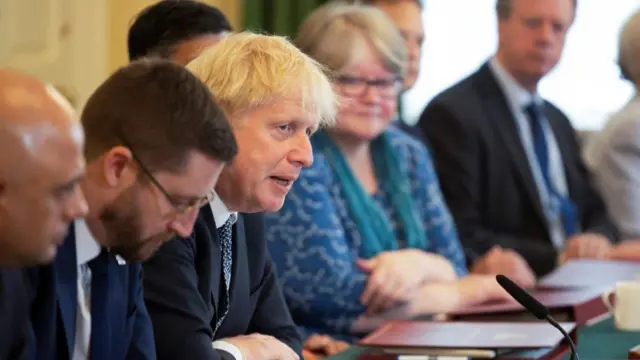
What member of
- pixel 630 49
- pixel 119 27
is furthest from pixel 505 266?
pixel 119 27

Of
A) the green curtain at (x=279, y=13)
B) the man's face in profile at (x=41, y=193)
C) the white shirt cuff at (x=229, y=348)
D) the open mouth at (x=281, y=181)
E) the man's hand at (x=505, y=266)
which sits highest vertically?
the man's face in profile at (x=41, y=193)

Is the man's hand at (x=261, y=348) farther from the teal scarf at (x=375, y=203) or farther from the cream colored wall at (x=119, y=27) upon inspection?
the cream colored wall at (x=119, y=27)

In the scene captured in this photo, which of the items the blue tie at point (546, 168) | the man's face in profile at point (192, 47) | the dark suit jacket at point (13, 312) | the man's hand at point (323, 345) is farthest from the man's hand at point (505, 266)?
the dark suit jacket at point (13, 312)

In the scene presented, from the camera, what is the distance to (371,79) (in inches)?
114

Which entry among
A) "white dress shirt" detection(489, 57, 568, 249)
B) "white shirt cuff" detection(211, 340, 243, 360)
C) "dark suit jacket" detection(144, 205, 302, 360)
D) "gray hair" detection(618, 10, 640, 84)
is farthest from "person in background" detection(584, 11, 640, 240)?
A: "white shirt cuff" detection(211, 340, 243, 360)

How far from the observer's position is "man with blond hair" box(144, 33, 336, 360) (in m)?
1.90

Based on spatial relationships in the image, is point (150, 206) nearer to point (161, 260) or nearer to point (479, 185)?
point (161, 260)

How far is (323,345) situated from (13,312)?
3.80ft

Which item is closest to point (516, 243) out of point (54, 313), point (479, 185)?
point (479, 185)

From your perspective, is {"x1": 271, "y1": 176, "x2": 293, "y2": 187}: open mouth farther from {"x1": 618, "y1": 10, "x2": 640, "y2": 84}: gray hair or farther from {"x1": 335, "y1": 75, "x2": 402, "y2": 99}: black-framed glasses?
{"x1": 618, "y1": 10, "x2": 640, "y2": 84}: gray hair

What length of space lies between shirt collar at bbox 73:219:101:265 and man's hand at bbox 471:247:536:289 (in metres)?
1.66

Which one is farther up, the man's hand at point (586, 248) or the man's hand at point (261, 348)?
the man's hand at point (261, 348)

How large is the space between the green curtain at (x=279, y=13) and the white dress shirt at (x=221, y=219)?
2.95m

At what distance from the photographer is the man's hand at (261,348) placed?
2.00 m
